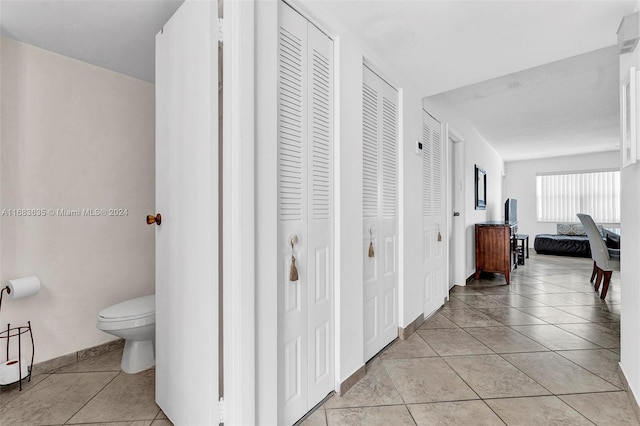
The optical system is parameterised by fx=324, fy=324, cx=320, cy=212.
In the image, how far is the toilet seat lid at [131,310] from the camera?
1.97 m

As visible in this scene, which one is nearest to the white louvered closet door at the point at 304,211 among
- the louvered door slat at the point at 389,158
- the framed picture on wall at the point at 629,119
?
the louvered door slat at the point at 389,158

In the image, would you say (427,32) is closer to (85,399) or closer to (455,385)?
(455,385)

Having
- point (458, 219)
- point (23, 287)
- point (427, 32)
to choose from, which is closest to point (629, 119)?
point (427, 32)

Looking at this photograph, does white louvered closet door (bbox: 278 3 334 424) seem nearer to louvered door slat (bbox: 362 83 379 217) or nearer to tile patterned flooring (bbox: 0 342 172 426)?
louvered door slat (bbox: 362 83 379 217)

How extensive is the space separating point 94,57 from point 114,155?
2.28 feet

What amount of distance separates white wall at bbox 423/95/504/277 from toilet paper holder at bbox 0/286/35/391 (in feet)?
11.9

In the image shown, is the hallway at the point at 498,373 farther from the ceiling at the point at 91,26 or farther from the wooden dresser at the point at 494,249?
the ceiling at the point at 91,26

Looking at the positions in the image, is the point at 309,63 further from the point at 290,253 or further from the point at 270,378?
the point at 270,378

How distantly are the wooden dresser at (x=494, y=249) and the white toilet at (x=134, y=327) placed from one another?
173 inches

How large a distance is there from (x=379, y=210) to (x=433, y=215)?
1257 mm

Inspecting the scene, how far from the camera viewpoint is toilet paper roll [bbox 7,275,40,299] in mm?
1956

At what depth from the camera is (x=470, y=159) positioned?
194 inches

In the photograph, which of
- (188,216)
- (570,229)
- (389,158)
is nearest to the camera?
(188,216)

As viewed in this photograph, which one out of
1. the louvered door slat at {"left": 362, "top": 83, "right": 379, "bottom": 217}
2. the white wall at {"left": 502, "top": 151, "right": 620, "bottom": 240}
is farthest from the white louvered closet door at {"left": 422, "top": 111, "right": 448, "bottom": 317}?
the white wall at {"left": 502, "top": 151, "right": 620, "bottom": 240}
